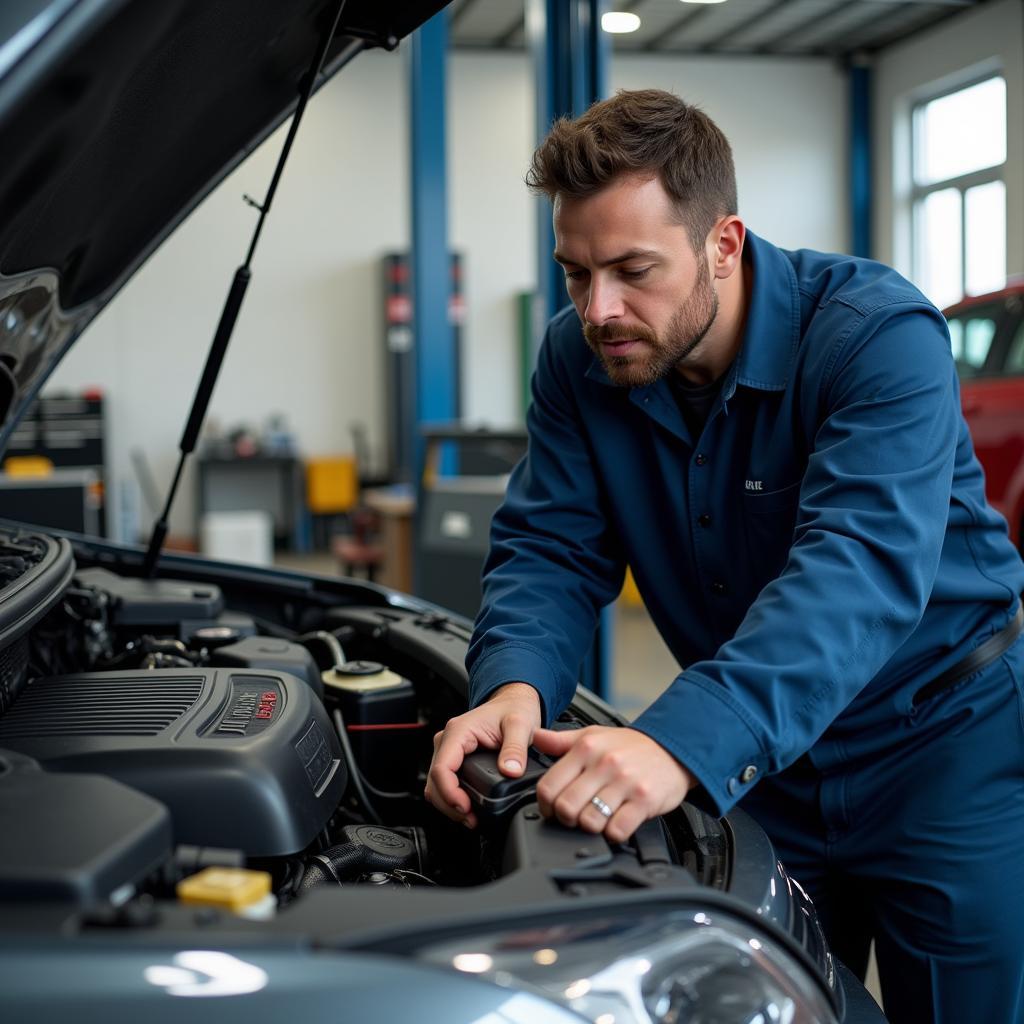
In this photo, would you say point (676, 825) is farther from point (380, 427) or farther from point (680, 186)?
point (380, 427)

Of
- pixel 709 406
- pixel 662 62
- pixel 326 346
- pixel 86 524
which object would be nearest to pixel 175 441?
pixel 326 346

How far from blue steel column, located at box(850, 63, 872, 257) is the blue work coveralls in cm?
751

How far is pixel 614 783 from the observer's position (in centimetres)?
96

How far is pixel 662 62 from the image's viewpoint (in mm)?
8961

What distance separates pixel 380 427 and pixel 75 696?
916cm

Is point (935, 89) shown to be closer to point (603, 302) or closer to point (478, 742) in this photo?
point (603, 302)

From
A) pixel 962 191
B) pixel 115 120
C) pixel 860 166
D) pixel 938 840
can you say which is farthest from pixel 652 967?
pixel 860 166

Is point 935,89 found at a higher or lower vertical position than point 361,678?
higher

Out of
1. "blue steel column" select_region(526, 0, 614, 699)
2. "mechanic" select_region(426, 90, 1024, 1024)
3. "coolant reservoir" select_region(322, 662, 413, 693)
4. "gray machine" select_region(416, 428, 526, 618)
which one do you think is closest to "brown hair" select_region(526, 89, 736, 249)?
"mechanic" select_region(426, 90, 1024, 1024)

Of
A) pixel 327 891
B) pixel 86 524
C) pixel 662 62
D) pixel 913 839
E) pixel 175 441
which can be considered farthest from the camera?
pixel 175 441

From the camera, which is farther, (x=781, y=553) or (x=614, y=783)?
(x=781, y=553)

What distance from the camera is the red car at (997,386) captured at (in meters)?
4.29

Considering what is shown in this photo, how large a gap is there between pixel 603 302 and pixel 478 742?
48 centimetres

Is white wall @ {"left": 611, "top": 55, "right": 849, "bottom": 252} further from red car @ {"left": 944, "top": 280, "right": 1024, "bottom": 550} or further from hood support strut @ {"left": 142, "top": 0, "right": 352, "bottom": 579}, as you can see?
hood support strut @ {"left": 142, "top": 0, "right": 352, "bottom": 579}
